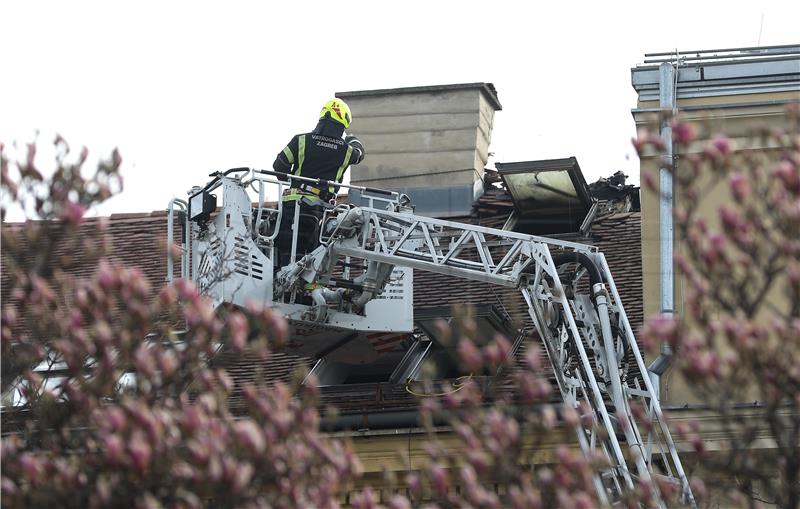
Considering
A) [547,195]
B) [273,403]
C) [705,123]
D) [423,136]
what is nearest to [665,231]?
[705,123]

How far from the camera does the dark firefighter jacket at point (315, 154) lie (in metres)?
19.2

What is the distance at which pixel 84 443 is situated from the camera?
11.3m

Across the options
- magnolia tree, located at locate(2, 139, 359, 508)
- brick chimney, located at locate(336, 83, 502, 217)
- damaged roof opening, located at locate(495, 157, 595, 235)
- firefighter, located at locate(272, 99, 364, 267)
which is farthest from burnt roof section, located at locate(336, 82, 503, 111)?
magnolia tree, located at locate(2, 139, 359, 508)

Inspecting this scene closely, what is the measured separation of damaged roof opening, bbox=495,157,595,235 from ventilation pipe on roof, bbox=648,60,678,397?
5.42ft

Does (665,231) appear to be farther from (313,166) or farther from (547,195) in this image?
(313,166)

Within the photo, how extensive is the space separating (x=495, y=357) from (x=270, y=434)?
1391 mm

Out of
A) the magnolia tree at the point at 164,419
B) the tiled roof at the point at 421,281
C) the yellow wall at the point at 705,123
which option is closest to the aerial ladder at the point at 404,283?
the tiled roof at the point at 421,281

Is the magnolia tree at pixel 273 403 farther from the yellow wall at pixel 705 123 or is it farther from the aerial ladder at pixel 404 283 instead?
the yellow wall at pixel 705 123

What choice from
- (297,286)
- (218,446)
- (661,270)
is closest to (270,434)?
(218,446)

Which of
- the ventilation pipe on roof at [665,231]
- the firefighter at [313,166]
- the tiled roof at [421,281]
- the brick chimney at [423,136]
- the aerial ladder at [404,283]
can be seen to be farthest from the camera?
the brick chimney at [423,136]

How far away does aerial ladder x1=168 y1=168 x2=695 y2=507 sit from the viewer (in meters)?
17.1

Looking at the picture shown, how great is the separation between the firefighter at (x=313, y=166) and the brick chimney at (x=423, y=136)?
405cm

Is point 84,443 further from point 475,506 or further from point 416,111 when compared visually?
point 416,111

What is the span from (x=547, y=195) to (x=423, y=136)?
2.60m
